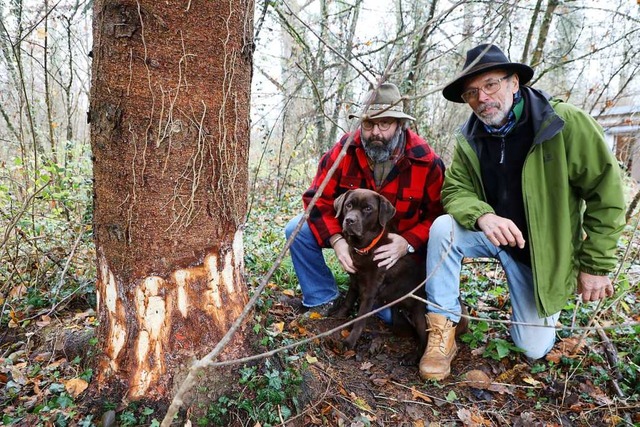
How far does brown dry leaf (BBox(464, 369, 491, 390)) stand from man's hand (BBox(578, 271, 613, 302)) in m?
0.91

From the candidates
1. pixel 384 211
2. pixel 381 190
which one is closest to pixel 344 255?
pixel 384 211

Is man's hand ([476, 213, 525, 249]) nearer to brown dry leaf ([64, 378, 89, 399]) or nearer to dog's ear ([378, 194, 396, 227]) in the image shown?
dog's ear ([378, 194, 396, 227])

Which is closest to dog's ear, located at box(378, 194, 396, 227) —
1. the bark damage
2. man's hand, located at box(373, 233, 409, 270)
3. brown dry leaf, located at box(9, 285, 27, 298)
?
man's hand, located at box(373, 233, 409, 270)

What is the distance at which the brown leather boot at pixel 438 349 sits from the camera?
9.76 ft

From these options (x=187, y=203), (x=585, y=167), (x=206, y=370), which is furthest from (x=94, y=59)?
(x=585, y=167)

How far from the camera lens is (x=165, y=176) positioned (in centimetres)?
205

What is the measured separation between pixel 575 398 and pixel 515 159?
1728mm

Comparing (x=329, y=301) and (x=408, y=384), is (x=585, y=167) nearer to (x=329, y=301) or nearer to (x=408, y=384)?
(x=408, y=384)

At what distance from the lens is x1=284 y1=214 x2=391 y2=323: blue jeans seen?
3.84 metres

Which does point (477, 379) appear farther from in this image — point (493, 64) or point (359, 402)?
point (493, 64)

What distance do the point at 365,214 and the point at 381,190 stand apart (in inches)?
14.8

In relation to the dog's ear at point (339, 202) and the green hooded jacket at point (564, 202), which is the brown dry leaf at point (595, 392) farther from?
the dog's ear at point (339, 202)

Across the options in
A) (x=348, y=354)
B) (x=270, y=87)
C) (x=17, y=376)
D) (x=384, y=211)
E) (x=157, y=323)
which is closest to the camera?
(x=157, y=323)

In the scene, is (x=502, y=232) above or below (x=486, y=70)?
below
